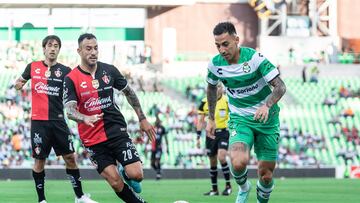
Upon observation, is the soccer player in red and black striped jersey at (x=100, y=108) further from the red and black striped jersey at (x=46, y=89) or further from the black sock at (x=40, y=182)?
the black sock at (x=40, y=182)

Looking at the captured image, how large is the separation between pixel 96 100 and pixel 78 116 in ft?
1.96

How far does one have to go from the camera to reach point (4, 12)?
197 ft

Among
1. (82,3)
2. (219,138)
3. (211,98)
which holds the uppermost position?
(82,3)

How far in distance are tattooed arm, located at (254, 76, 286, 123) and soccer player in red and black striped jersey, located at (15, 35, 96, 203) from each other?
430cm

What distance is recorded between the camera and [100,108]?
1351cm

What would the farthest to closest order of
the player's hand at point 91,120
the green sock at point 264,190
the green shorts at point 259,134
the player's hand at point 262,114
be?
the green sock at point 264,190
the green shorts at point 259,134
the player's hand at point 262,114
the player's hand at point 91,120

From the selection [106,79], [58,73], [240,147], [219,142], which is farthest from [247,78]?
[219,142]

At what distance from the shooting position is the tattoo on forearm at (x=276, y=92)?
13.4m

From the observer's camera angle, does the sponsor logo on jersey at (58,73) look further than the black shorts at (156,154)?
No

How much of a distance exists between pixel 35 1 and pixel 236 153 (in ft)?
152

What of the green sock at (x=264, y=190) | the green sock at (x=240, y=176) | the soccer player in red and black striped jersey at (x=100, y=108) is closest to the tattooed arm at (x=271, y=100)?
the green sock at (x=240, y=176)

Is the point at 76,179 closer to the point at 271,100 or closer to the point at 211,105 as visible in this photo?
the point at 211,105

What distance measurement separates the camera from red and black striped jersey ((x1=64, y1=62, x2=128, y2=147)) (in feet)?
44.1

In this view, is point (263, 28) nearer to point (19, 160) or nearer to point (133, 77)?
point (133, 77)
